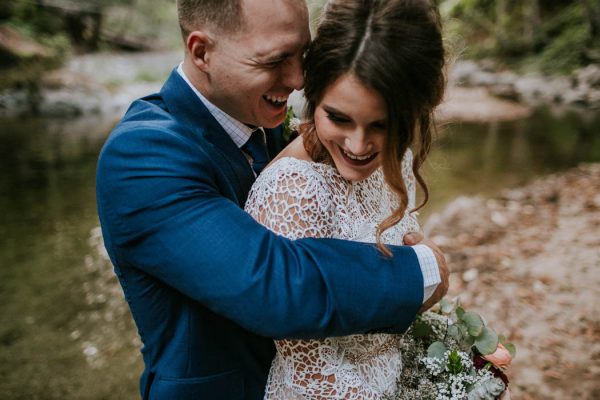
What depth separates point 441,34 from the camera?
4.68 ft

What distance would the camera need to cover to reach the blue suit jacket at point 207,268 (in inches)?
47.4

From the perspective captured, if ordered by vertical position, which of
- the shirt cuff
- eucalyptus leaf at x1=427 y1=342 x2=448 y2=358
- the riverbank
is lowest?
the riverbank

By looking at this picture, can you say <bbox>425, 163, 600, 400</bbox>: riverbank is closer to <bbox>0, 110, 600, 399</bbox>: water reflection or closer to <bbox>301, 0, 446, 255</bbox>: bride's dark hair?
<bbox>0, 110, 600, 399</bbox>: water reflection

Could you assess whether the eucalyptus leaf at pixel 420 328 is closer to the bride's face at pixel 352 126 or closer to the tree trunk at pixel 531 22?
the bride's face at pixel 352 126

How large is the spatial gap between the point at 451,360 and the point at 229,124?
103cm

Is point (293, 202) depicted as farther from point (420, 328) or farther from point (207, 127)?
point (420, 328)

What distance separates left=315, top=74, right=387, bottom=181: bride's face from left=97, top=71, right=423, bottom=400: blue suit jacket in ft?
0.91

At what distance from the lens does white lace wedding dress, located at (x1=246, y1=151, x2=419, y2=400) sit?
1.37m

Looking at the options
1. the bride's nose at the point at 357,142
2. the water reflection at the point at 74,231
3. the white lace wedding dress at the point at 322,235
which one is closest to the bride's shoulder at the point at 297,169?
the white lace wedding dress at the point at 322,235

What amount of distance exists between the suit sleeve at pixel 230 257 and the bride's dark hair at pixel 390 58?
146 millimetres

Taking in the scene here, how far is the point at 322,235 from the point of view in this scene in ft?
4.59

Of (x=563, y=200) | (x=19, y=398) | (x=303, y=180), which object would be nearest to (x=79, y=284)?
(x=19, y=398)

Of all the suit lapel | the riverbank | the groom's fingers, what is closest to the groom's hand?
the groom's fingers

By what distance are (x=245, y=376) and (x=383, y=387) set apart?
1.38ft
